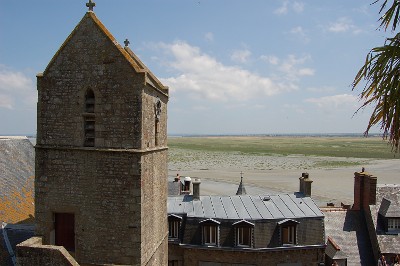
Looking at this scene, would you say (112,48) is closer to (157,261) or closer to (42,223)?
(42,223)

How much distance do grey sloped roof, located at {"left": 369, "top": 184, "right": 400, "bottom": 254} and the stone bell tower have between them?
1471cm

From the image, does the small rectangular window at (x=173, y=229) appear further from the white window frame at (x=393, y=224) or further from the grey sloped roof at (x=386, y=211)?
the white window frame at (x=393, y=224)

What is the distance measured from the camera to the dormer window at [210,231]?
19.7m

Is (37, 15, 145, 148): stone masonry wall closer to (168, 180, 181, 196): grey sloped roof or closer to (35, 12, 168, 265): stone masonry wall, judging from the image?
(35, 12, 168, 265): stone masonry wall

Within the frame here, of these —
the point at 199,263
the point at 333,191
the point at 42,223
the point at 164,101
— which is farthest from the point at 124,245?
the point at 333,191

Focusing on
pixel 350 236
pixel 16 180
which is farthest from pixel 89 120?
pixel 350 236

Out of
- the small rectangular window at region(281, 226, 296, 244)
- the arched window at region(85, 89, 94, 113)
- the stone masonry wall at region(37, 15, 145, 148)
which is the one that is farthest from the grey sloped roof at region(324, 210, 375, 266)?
the arched window at region(85, 89, 94, 113)

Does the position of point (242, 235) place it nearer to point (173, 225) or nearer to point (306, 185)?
point (173, 225)

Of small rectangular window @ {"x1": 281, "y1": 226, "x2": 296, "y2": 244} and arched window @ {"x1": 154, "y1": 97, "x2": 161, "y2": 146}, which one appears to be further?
small rectangular window @ {"x1": 281, "y1": 226, "x2": 296, "y2": 244}

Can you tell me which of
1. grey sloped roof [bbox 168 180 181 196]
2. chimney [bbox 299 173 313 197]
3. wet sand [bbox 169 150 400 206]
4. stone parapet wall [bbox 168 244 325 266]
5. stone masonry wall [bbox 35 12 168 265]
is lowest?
wet sand [bbox 169 150 400 206]

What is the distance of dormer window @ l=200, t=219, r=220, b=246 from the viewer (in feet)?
64.5

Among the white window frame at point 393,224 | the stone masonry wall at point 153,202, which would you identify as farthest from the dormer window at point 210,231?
the white window frame at point 393,224

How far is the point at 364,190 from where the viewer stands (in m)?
23.1

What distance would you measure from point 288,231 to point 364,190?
688 cm
